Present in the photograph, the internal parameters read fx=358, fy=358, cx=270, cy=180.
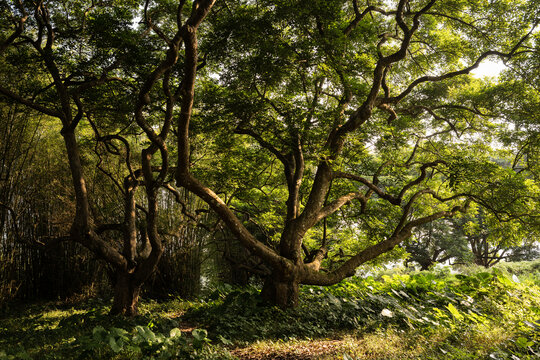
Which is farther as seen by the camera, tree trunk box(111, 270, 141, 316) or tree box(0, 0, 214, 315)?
tree trunk box(111, 270, 141, 316)

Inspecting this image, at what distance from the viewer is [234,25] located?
452 cm

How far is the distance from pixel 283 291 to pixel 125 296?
91.3 inches

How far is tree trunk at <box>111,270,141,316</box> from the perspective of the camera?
5.19 metres

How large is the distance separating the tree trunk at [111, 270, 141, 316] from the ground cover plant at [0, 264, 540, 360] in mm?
316

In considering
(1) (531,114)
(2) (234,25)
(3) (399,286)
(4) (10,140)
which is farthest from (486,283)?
(4) (10,140)

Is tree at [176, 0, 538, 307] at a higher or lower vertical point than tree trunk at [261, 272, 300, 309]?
higher

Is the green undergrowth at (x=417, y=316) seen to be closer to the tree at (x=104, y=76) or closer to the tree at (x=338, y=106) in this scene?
the tree at (x=338, y=106)

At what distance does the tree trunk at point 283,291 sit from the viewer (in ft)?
16.3

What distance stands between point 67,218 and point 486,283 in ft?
25.8

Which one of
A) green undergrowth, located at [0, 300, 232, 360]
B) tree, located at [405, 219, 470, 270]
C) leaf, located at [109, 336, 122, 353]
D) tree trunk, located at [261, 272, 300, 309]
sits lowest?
green undergrowth, located at [0, 300, 232, 360]

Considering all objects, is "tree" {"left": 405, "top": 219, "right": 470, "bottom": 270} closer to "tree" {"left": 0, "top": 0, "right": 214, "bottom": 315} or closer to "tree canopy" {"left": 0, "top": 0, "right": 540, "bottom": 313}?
"tree canopy" {"left": 0, "top": 0, "right": 540, "bottom": 313}

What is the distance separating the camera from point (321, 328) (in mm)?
4430

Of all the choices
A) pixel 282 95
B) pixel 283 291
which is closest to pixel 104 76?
pixel 282 95

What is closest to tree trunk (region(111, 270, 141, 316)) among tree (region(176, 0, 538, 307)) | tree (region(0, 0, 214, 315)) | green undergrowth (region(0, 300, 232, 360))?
tree (region(0, 0, 214, 315))
